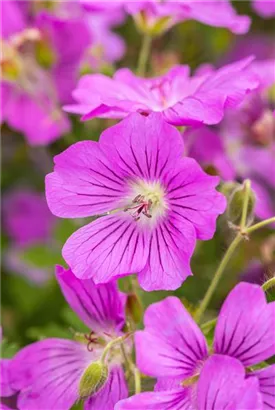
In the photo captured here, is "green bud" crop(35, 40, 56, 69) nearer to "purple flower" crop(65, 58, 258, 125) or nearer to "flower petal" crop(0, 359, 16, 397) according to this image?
"purple flower" crop(65, 58, 258, 125)

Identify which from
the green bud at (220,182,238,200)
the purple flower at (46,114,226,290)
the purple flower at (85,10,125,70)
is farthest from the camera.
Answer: the purple flower at (85,10,125,70)

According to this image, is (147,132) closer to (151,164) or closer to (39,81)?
(151,164)

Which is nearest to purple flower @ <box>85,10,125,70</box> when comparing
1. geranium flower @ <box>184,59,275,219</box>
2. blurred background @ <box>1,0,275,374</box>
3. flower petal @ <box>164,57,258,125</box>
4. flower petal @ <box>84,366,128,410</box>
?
blurred background @ <box>1,0,275,374</box>

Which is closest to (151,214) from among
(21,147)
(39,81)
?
(39,81)

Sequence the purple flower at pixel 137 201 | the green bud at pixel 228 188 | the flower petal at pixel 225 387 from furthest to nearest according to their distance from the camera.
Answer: the green bud at pixel 228 188, the purple flower at pixel 137 201, the flower petal at pixel 225 387

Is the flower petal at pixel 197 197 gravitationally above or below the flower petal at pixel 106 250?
above

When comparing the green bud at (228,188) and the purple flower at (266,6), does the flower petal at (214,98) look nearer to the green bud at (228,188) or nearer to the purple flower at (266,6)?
the green bud at (228,188)

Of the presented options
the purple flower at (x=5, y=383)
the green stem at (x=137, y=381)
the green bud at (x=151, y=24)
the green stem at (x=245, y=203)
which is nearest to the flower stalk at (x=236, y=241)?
the green stem at (x=245, y=203)
